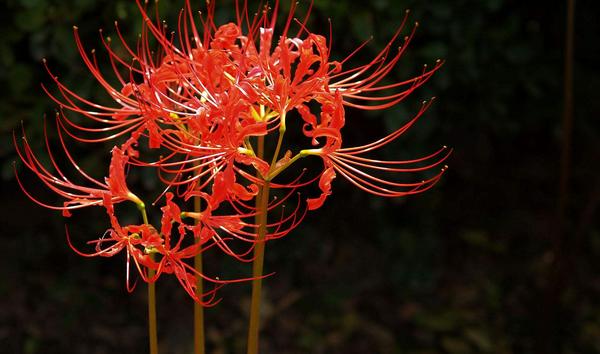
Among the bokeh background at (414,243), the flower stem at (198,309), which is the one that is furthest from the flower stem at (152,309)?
the bokeh background at (414,243)

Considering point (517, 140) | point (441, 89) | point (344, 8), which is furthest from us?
point (517, 140)

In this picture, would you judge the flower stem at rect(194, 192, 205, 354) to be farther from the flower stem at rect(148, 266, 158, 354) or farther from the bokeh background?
the bokeh background

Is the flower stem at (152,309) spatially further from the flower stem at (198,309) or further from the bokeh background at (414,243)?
the bokeh background at (414,243)

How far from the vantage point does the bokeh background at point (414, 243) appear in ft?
9.56

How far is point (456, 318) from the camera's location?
3.32 meters

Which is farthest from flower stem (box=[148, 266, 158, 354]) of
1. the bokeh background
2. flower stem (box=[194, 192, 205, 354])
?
the bokeh background

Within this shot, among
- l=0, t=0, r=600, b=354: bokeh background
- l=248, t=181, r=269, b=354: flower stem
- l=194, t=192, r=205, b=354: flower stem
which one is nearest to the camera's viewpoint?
l=248, t=181, r=269, b=354: flower stem

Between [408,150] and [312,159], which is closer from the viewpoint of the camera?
[408,150]

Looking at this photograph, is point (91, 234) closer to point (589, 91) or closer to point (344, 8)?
point (344, 8)

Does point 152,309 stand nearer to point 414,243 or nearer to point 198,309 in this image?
point 198,309

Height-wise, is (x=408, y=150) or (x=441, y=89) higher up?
(x=441, y=89)

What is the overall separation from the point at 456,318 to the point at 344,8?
1342mm

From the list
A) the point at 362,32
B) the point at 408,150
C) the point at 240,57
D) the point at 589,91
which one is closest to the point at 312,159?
the point at 408,150

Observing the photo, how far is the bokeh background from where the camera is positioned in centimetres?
291
